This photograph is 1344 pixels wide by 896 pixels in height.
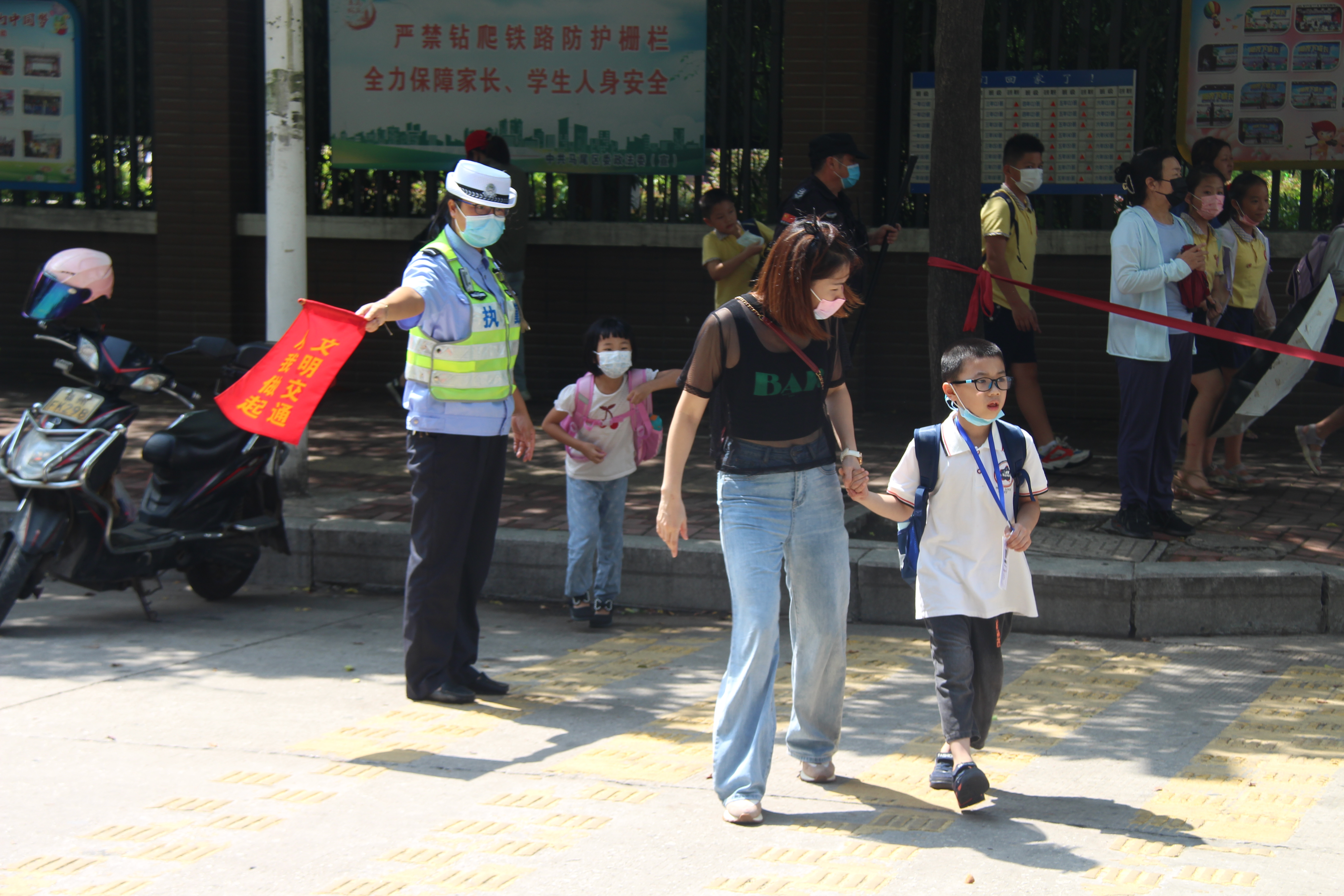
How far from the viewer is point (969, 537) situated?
14.7 ft

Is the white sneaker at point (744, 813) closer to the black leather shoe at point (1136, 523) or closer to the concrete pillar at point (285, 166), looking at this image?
the black leather shoe at point (1136, 523)

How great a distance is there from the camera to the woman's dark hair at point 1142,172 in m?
7.18

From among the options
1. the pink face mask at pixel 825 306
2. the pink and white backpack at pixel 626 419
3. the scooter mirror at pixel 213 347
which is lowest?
the pink and white backpack at pixel 626 419

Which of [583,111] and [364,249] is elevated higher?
[583,111]

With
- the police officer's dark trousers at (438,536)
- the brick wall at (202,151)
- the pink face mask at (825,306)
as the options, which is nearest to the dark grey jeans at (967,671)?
the pink face mask at (825,306)

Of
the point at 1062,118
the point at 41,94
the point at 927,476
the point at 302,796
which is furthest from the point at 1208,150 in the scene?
the point at 41,94

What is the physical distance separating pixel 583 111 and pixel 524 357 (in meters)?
2.02

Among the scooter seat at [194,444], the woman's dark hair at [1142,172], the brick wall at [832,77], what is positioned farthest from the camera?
the brick wall at [832,77]

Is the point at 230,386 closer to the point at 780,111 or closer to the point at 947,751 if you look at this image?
the point at 947,751

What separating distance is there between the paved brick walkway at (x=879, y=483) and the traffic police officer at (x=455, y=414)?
205cm

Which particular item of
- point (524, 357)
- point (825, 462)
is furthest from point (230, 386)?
point (524, 357)

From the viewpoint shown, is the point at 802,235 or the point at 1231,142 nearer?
the point at 802,235

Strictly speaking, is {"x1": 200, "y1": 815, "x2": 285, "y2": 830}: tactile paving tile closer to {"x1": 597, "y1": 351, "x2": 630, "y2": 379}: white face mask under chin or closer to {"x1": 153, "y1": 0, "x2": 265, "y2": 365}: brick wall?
{"x1": 597, "y1": 351, "x2": 630, "y2": 379}: white face mask under chin

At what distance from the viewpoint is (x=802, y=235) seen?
436cm
